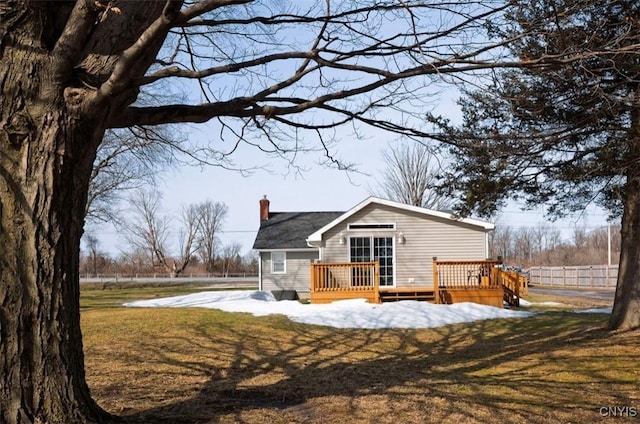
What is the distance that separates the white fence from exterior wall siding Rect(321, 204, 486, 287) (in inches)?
516

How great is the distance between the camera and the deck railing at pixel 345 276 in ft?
58.6

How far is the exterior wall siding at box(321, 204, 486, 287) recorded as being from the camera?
20.5 metres

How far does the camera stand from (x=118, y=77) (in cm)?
396

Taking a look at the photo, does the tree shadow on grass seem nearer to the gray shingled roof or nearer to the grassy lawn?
the grassy lawn

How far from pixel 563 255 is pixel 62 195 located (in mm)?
71250

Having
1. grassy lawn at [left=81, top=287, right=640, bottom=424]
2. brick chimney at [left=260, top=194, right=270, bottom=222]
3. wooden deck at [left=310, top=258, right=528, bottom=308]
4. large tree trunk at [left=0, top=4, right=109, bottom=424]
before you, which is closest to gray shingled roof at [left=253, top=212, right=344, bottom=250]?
brick chimney at [left=260, top=194, right=270, bottom=222]

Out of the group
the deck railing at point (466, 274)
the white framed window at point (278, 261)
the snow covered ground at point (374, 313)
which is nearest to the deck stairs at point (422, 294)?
the deck railing at point (466, 274)

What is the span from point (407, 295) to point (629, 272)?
8377mm

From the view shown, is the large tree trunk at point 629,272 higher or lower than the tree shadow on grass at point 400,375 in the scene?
higher

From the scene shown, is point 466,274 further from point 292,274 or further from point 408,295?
point 292,274

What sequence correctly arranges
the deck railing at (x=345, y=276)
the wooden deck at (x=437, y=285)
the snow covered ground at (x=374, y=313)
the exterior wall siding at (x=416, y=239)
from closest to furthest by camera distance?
the snow covered ground at (x=374, y=313) < the wooden deck at (x=437, y=285) < the deck railing at (x=345, y=276) < the exterior wall siding at (x=416, y=239)

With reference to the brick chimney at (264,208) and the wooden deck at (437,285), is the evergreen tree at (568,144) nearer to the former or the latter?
the wooden deck at (437,285)

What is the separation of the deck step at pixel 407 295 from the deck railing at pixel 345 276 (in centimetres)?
58

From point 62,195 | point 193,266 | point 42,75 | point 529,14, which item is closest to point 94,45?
point 42,75
